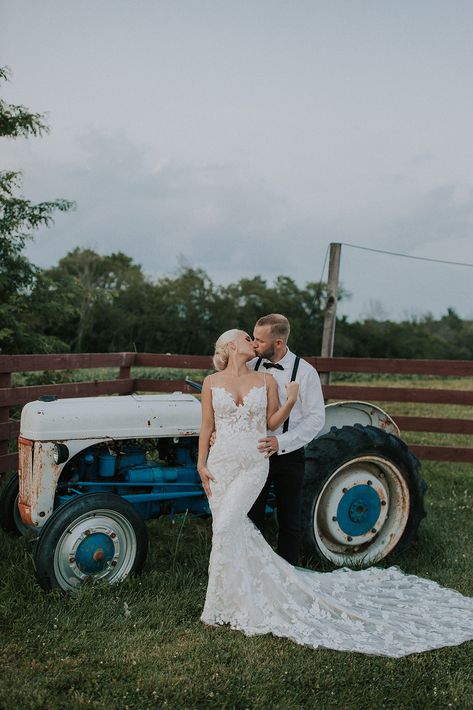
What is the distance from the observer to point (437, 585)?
4355 mm

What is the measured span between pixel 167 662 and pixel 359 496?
185cm

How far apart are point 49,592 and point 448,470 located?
5.33 metres

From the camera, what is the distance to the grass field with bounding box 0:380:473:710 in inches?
121

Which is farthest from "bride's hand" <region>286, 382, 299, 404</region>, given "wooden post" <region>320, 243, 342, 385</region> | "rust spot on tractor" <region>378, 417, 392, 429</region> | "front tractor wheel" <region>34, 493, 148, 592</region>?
"wooden post" <region>320, 243, 342, 385</region>

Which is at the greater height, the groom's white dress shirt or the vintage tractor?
the groom's white dress shirt

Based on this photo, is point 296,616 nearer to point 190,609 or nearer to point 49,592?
point 190,609

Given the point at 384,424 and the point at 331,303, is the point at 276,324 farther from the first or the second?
the point at 331,303

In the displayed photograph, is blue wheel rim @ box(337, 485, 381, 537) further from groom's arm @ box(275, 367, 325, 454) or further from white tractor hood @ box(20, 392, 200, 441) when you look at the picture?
white tractor hood @ box(20, 392, 200, 441)

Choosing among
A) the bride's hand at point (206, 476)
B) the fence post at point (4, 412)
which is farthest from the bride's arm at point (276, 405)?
the fence post at point (4, 412)

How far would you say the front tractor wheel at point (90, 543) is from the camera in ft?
12.9

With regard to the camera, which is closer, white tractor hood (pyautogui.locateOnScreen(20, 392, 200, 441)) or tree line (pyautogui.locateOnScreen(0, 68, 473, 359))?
white tractor hood (pyautogui.locateOnScreen(20, 392, 200, 441))

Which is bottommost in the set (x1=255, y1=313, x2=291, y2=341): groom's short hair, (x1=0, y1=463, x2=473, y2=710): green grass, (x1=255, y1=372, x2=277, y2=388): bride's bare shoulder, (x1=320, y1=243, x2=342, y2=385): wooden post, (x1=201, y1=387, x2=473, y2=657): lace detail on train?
(x1=0, y1=463, x2=473, y2=710): green grass

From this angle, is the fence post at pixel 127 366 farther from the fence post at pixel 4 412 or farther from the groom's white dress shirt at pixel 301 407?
the groom's white dress shirt at pixel 301 407

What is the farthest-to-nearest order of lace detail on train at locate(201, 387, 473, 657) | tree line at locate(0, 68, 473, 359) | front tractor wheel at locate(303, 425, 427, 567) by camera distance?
tree line at locate(0, 68, 473, 359)
front tractor wheel at locate(303, 425, 427, 567)
lace detail on train at locate(201, 387, 473, 657)
